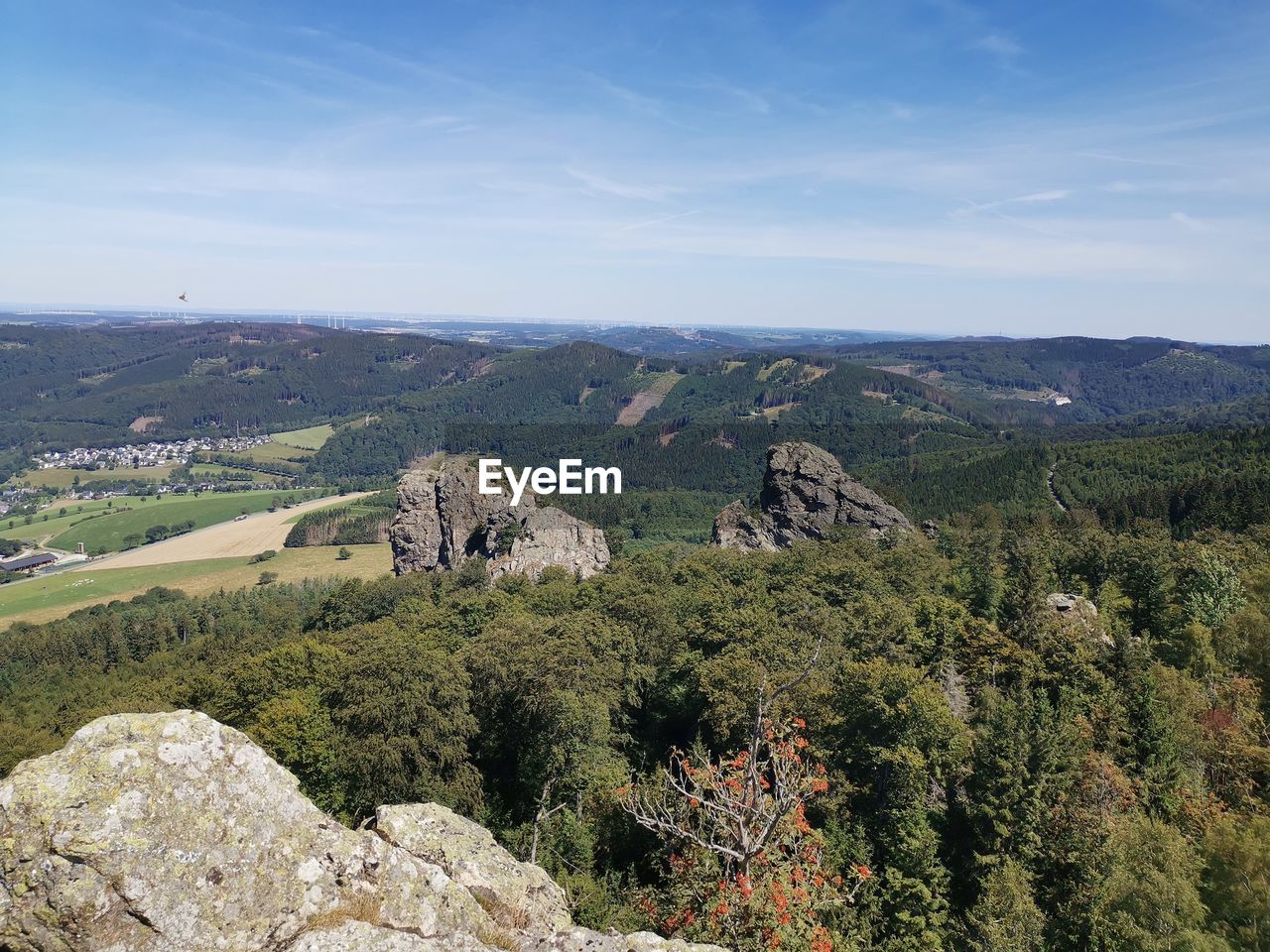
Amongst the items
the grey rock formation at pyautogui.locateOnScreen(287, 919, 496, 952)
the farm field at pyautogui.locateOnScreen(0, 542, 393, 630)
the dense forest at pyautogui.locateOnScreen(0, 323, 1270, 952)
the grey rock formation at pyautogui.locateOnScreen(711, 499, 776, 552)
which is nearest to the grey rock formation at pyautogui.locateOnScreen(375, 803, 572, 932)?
the grey rock formation at pyautogui.locateOnScreen(287, 919, 496, 952)

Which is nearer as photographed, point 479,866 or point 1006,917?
point 479,866

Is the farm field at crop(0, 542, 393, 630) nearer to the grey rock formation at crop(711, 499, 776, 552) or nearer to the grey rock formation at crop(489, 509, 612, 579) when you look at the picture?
the grey rock formation at crop(489, 509, 612, 579)

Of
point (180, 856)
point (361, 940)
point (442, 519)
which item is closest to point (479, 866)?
point (361, 940)

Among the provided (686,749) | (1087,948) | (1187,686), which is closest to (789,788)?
(1087,948)

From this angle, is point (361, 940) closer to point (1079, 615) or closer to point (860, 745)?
point (860, 745)

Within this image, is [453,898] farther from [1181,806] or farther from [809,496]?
[809,496]

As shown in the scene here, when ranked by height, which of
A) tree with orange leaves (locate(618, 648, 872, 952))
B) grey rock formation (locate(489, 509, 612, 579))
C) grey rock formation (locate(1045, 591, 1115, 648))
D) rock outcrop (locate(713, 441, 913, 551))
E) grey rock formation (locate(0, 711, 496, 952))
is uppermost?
grey rock formation (locate(0, 711, 496, 952))

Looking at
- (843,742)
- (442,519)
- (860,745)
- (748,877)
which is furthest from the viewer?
(442,519)
